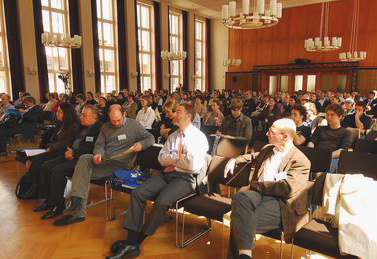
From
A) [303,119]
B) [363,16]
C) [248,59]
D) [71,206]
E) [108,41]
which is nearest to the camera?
[71,206]

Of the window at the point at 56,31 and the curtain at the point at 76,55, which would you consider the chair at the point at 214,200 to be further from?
the curtain at the point at 76,55

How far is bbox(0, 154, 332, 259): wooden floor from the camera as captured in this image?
2.86 m

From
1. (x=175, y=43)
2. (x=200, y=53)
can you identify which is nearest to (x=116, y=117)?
(x=175, y=43)

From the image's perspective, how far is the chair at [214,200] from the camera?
8.86 feet

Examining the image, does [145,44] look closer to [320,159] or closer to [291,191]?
[320,159]

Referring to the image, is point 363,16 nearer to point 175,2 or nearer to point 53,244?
point 175,2

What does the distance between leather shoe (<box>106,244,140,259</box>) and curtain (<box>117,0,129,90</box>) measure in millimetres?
12580

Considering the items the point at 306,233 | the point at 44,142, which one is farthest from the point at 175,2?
the point at 306,233

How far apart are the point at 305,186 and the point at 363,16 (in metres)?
16.4

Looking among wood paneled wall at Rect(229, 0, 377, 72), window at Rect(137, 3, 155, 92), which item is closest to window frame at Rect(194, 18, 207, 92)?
wood paneled wall at Rect(229, 0, 377, 72)

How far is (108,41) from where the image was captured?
14.2 meters

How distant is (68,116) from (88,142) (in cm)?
51

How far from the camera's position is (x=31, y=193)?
13.9 ft

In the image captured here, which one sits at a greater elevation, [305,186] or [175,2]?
[175,2]
